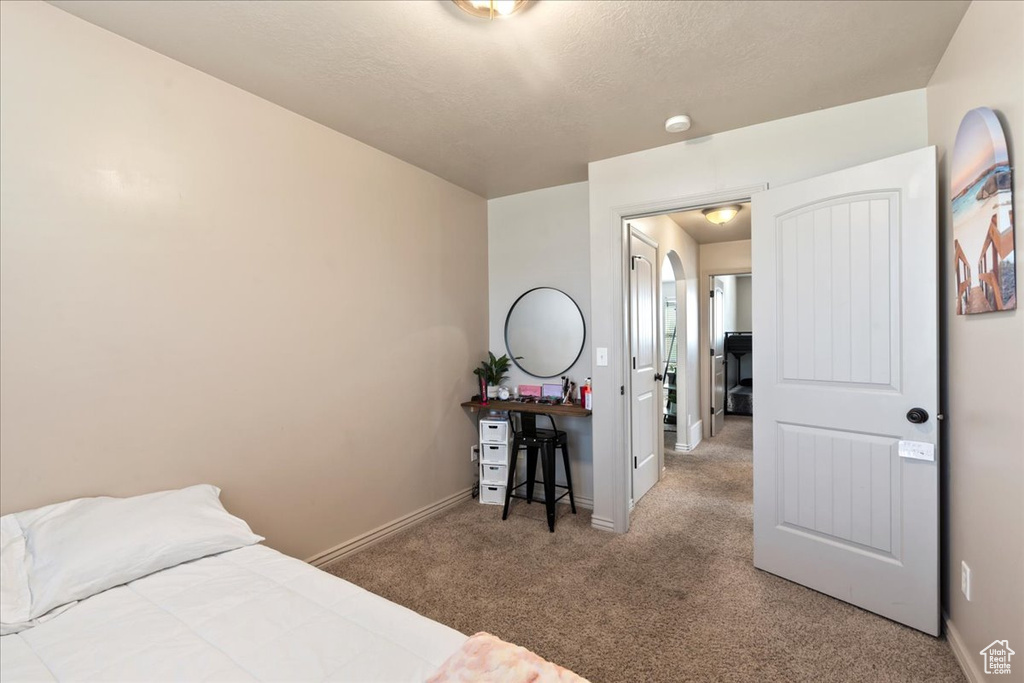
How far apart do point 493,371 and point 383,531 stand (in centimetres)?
146

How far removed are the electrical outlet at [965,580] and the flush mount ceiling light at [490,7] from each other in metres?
2.71

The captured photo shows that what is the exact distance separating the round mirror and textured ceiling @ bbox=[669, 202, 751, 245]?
5.09 ft

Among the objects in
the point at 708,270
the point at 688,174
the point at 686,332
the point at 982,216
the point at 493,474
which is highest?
the point at 688,174

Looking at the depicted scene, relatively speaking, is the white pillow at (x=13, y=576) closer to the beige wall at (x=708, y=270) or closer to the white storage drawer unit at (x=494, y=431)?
the white storage drawer unit at (x=494, y=431)

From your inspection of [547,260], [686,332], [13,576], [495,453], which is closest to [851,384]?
[547,260]

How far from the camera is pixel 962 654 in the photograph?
178cm

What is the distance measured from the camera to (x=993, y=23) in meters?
1.48

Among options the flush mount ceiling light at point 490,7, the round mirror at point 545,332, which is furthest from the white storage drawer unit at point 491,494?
the flush mount ceiling light at point 490,7

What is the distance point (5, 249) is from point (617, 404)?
2984 mm

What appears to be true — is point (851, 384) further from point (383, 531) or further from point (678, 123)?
point (383, 531)

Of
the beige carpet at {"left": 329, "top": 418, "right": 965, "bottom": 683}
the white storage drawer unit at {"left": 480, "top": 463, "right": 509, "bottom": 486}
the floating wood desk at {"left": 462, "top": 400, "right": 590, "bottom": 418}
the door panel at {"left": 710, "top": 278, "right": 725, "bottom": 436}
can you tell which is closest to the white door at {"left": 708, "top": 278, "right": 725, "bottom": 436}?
the door panel at {"left": 710, "top": 278, "right": 725, "bottom": 436}

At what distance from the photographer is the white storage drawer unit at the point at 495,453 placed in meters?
3.54

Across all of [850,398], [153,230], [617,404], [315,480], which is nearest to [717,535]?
[617,404]

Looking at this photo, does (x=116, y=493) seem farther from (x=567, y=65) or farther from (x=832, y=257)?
(x=832, y=257)
